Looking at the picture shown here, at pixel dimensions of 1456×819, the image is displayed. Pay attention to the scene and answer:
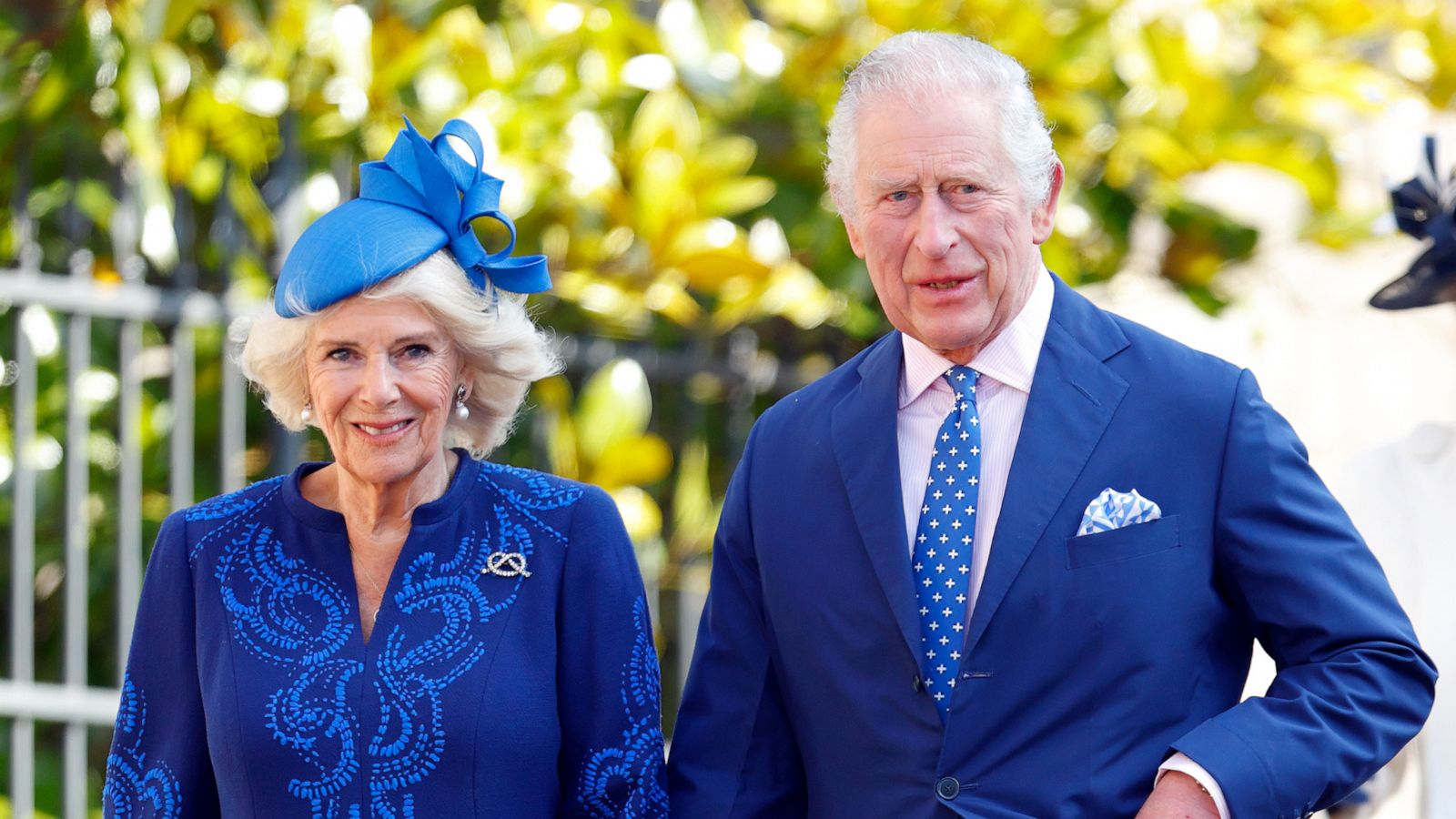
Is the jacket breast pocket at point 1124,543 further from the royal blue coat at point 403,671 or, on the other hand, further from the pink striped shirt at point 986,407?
the royal blue coat at point 403,671

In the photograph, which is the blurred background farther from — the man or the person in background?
the man

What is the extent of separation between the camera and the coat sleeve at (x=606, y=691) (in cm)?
277

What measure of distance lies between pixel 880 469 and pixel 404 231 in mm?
785

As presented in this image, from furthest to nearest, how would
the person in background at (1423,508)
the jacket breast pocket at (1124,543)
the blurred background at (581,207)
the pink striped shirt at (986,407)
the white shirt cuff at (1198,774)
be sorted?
the blurred background at (581,207) < the person in background at (1423,508) < the pink striped shirt at (986,407) < the jacket breast pocket at (1124,543) < the white shirt cuff at (1198,774)

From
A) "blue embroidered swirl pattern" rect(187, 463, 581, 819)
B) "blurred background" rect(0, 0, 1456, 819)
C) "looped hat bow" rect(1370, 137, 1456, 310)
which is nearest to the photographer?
"blue embroidered swirl pattern" rect(187, 463, 581, 819)

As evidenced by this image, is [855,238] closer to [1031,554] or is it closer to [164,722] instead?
[1031,554]

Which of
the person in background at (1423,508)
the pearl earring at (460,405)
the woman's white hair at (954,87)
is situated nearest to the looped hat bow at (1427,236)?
the person in background at (1423,508)

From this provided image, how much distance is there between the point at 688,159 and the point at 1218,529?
2.18 meters

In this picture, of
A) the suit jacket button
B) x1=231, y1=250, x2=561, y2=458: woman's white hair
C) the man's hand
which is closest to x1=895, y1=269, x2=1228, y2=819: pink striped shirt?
the suit jacket button

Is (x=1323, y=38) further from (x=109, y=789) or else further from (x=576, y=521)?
(x=109, y=789)

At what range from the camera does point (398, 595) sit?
2793 mm

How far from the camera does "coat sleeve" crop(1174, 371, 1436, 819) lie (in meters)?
2.31

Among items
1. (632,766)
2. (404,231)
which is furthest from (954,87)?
(632,766)

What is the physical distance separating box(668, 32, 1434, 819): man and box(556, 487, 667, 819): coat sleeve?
243mm
